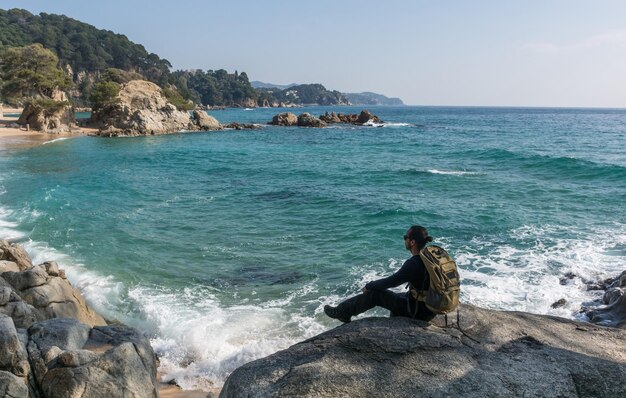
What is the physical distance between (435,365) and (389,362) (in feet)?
1.55

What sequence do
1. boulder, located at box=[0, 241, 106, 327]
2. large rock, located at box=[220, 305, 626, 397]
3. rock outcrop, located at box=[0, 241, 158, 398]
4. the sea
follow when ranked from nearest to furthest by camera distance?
large rock, located at box=[220, 305, 626, 397] < rock outcrop, located at box=[0, 241, 158, 398] < boulder, located at box=[0, 241, 106, 327] < the sea

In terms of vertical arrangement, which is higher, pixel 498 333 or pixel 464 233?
pixel 498 333

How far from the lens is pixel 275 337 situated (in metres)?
10.5

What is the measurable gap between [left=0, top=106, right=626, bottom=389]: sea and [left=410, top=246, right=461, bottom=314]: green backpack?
16.6 feet

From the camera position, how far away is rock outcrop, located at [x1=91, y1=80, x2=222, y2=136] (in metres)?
64.5

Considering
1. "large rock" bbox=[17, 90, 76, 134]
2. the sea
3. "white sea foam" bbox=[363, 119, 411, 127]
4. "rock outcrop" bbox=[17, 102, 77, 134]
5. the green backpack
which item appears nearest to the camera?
the green backpack

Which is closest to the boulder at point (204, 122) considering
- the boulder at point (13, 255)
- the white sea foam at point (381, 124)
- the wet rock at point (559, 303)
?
the white sea foam at point (381, 124)

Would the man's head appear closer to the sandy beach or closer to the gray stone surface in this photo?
the gray stone surface

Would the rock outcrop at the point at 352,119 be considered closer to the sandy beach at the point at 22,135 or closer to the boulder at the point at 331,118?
the boulder at the point at 331,118

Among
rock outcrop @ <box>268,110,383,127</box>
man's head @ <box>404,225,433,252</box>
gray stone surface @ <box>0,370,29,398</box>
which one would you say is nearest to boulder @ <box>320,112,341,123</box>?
rock outcrop @ <box>268,110,383,127</box>

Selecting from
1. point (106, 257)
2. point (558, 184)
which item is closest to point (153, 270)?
point (106, 257)

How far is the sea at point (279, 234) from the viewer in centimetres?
1174

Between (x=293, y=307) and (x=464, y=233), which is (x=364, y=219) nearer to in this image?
(x=464, y=233)

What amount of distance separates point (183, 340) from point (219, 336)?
0.78 meters
